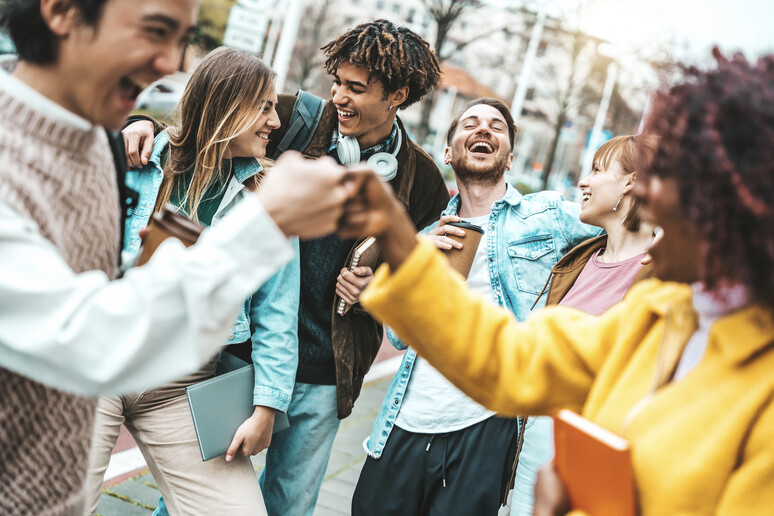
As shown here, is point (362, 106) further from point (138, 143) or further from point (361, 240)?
point (138, 143)

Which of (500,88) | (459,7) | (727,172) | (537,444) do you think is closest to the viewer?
(727,172)

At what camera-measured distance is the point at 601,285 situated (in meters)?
2.96

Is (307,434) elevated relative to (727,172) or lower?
lower

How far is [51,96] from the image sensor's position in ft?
4.66

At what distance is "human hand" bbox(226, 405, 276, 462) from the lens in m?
2.60

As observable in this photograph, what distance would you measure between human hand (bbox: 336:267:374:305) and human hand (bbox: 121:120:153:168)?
927 millimetres

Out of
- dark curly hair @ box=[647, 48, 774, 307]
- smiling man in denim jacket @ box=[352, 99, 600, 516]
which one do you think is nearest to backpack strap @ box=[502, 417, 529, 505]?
smiling man in denim jacket @ box=[352, 99, 600, 516]

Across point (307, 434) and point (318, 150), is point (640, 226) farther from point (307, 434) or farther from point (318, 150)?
point (307, 434)

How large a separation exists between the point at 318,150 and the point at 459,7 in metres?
12.4

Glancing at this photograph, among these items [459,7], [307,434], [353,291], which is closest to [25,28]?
[353,291]

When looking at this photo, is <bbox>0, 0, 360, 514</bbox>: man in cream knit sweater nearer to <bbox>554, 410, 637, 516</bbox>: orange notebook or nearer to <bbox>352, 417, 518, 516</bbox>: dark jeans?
<bbox>554, 410, 637, 516</bbox>: orange notebook

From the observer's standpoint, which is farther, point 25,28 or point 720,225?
point 25,28

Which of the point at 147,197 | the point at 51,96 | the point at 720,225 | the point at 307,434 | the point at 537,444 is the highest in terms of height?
the point at 720,225

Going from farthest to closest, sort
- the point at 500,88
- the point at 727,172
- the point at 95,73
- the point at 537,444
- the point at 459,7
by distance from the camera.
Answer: the point at 500,88 < the point at 459,7 < the point at 537,444 < the point at 95,73 < the point at 727,172
